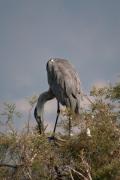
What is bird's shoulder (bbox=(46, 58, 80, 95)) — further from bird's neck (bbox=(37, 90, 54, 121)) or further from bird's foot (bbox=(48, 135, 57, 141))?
bird's foot (bbox=(48, 135, 57, 141))

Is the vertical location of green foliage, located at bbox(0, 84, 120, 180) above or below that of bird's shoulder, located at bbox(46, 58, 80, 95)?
below

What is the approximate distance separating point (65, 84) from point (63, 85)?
0.03 metres

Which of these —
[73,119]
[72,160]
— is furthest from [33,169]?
[73,119]

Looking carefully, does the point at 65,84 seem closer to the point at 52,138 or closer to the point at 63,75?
the point at 63,75

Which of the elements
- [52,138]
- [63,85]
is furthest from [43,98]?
[52,138]

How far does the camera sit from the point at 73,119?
6285 millimetres

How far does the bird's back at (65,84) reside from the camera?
7.20 meters

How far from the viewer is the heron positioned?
7.20 metres

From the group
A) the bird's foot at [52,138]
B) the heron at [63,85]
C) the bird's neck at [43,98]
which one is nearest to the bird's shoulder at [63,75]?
the heron at [63,85]

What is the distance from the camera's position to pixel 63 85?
7.22 metres

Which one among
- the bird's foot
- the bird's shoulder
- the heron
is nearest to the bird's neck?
the heron

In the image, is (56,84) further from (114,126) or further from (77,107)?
(114,126)

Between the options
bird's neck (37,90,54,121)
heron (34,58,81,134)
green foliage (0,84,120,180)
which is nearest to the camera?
green foliage (0,84,120,180)

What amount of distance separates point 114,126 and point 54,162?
0.86 meters
